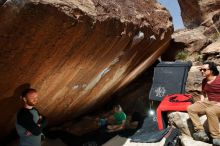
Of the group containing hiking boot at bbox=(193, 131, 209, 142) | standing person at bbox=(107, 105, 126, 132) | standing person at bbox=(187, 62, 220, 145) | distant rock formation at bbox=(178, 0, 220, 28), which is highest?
distant rock formation at bbox=(178, 0, 220, 28)

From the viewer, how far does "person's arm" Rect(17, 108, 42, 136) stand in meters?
3.74

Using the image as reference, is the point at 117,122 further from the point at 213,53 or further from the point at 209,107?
the point at 213,53

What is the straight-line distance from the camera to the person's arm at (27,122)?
3.74 metres

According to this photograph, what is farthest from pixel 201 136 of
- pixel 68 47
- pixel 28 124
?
pixel 28 124

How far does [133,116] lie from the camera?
324 inches

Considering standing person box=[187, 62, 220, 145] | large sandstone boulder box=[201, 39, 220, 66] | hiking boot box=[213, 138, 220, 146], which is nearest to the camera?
hiking boot box=[213, 138, 220, 146]

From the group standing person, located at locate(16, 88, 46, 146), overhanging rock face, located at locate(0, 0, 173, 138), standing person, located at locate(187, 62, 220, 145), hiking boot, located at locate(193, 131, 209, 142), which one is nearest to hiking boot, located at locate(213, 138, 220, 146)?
standing person, located at locate(187, 62, 220, 145)

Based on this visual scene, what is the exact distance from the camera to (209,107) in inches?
212

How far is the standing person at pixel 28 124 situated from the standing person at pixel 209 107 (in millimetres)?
3021

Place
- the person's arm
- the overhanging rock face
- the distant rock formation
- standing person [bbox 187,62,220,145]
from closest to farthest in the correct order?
the overhanging rock face → the person's arm → standing person [bbox 187,62,220,145] → the distant rock formation

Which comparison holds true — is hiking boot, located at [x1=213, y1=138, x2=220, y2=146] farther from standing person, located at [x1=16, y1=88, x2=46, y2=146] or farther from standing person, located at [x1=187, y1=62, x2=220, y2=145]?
standing person, located at [x1=16, y1=88, x2=46, y2=146]

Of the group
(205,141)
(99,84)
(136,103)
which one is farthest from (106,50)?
(136,103)

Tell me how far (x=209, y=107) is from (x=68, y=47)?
281 cm

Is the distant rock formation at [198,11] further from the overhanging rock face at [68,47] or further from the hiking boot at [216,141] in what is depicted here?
the hiking boot at [216,141]
